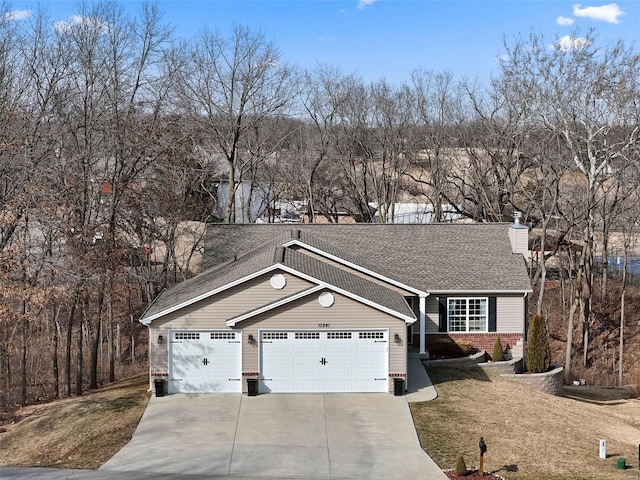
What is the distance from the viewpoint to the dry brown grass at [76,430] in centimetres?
1798

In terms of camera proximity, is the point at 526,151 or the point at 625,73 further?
the point at 526,151

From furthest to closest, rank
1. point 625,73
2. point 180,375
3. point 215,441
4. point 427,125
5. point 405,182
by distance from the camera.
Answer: point 405,182
point 427,125
point 625,73
point 180,375
point 215,441

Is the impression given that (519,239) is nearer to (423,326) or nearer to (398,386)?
(423,326)

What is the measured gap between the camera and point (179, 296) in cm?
2388

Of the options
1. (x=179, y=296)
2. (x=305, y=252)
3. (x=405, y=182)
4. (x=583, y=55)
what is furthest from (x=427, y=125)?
(x=179, y=296)

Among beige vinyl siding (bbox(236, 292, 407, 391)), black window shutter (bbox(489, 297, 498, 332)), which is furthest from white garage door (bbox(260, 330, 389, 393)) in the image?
black window shutter (bbox(489, 297, 498, 332))

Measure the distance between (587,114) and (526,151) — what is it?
8.53 meters

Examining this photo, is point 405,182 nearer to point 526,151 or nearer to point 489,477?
point 526,151

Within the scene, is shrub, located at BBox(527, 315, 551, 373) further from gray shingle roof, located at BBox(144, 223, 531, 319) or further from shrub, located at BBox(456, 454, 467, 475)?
shrub, located at BBox(456, 454, 467, 475)

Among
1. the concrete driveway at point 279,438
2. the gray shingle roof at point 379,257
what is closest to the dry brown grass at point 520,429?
the concrete driveway at point 279,438

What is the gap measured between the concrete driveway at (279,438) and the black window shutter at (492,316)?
709 centimetres

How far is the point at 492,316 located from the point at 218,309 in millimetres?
11000

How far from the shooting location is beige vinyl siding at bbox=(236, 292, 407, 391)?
898 inches

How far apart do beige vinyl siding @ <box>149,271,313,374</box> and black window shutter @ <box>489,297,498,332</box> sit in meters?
8.34
